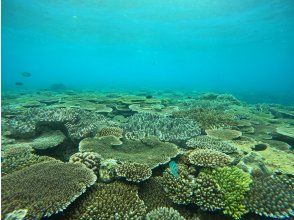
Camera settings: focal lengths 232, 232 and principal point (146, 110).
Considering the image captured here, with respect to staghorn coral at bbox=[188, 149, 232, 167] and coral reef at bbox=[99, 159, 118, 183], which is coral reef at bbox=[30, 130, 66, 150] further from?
staghorn coral at bbox=[188, 149, 232, 167]

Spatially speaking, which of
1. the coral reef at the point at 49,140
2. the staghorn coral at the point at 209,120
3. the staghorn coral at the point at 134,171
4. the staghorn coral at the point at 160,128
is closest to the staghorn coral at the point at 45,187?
the staghorn coral at the point at 134,171

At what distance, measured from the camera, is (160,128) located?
27.7 feet

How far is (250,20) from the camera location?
42250 millimetres

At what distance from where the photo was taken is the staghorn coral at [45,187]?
3834 millimetres

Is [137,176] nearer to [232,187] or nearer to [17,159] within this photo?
[232,187]

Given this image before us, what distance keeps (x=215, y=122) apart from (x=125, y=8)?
36.1m

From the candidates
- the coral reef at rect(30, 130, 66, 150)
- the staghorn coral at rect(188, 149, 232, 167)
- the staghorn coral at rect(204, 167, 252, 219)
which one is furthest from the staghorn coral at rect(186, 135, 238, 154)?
the coral reef at rect(30, 130, 66, 150)

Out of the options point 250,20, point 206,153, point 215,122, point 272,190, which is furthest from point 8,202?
point 250,20

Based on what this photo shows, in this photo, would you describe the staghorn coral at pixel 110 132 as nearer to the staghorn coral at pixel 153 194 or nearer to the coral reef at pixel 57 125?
the coral reef at pixel 57 125

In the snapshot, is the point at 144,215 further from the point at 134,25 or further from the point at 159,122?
the point at 134,25

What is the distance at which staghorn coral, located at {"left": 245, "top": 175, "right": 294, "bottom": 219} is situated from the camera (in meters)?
4.21

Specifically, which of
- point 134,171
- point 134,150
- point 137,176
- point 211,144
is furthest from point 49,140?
point 211,144

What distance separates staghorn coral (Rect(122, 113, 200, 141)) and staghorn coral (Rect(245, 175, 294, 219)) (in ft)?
10.1

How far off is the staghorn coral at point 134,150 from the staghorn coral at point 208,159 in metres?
0.59
